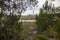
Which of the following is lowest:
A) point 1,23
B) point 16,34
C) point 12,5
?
point 16,34

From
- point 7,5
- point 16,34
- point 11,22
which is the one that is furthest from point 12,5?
point 16,34

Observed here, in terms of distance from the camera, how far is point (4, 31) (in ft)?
21.0

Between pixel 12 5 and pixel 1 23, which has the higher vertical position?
pixel 12 5

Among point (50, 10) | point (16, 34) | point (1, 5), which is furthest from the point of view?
point (50, 10)

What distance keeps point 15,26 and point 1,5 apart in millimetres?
880

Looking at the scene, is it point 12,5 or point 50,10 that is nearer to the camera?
point 12,5

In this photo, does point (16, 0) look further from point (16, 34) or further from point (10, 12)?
point (16, 34)

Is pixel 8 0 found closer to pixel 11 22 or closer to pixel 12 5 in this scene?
pixel 12 5

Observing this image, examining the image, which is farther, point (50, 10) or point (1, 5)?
point (50, 10)

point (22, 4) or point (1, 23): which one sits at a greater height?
point (22, 4)

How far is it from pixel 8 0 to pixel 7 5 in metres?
0.17

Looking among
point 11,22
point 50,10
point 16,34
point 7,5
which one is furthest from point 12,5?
point 50,10

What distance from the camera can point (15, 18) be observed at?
642 centimetres

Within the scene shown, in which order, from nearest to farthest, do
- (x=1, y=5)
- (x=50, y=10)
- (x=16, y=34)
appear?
1. (x=1, y=5)
2. (x=16, y=34)
3. (x=50, y=10)
